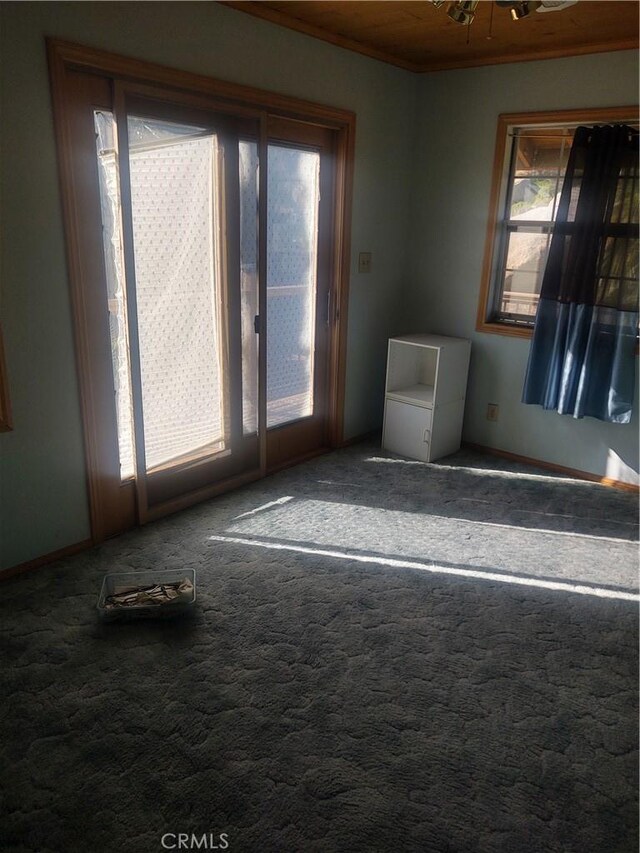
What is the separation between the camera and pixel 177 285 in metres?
3.14

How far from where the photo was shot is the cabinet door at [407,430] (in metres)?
4.16

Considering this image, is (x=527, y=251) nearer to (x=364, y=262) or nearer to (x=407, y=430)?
(x=364, y=262)

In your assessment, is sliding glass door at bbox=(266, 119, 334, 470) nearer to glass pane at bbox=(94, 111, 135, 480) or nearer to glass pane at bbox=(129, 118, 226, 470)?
glass pane at bbox=(129, 118, 226, 470)

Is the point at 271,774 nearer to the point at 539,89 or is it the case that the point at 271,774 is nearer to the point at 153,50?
the point at 153,50

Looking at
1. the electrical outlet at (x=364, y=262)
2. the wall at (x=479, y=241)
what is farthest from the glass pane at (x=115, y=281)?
the wall at (x=479, y=241)

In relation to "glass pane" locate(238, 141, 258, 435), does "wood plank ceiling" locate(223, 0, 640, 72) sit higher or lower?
higher

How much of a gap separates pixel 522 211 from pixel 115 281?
2.57 m

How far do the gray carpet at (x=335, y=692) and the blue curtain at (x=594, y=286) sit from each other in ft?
2.86

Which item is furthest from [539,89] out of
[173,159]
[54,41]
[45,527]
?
[45,527]

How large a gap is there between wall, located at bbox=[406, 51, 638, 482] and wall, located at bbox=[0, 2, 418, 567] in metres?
0.82

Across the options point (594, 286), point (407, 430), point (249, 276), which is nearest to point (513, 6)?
point (249, 276)

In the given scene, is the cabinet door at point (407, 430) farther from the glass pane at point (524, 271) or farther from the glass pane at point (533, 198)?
the glass pane at point (533, 198)

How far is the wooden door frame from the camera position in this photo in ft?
8.13

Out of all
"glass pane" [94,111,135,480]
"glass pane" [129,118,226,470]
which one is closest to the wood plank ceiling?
"glass pane" [129,118,226,470]
